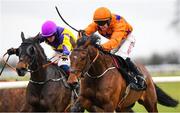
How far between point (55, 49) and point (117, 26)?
3.40 ft

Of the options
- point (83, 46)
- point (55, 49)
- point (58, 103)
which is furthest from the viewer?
point (55, 49)

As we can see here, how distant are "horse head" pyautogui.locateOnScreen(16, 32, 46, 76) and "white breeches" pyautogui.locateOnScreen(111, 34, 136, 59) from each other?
3.73 feet

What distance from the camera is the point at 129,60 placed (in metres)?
9.47

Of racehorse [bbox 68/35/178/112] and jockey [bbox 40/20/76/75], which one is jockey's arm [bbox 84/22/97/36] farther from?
racehorse [bbox 68/35/178/112]

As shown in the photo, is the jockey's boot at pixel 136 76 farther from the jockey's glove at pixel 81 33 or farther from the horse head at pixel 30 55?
the horse head at pixel 30 55

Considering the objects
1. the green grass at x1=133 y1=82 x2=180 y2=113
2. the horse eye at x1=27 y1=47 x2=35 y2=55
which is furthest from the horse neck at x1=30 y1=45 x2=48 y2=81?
the green grass at x1=133 y1=82 x2=180 y2=113

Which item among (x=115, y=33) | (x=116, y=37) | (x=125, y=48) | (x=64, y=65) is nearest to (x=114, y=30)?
(x=115, y=33)

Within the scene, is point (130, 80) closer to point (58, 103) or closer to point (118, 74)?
point (118, 74)

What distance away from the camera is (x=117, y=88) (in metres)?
8.84

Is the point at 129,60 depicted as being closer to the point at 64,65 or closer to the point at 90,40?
the point at 64,65

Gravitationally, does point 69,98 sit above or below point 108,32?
below

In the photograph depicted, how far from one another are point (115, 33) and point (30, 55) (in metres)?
1.27

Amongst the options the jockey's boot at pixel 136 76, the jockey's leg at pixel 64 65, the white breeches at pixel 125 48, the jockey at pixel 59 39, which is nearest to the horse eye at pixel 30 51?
the jockey at pixel 59 39

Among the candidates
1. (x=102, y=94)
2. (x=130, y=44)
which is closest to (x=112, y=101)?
(x=102, y=94)
